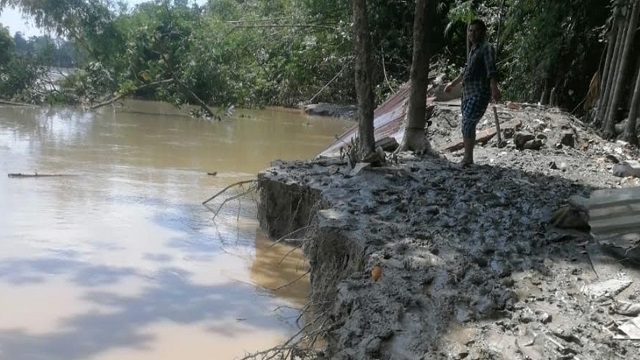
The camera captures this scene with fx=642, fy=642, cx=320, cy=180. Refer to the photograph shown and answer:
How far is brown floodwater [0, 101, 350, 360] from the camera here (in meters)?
4.34

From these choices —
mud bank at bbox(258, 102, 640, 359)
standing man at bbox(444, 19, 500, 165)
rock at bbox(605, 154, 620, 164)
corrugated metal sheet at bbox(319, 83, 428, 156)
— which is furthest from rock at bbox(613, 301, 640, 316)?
corrugated metal sheet at bbox(319, 83, 428, 156)

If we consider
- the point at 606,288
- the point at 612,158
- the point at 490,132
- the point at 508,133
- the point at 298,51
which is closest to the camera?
the point at 606,288

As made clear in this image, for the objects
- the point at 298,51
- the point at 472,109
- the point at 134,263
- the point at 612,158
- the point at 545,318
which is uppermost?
the point at 298,51

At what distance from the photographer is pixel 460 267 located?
350 cm

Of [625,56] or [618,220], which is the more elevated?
[625,56]

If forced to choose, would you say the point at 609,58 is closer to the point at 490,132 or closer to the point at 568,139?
the point at 568,139

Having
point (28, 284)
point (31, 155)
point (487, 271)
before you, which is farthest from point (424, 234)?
point (31, 155)

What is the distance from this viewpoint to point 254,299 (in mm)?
5238

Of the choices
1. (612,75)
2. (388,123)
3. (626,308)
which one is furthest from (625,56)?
(626,308)

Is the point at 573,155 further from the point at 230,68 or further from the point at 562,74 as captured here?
the point at 230,68

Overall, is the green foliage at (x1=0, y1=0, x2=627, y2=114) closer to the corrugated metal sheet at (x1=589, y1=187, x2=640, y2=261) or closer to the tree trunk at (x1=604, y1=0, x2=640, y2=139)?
the tree trunk at (x1=604, y1=0, x2=640, y2=139)

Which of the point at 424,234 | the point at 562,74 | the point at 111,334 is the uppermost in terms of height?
the point at 562,74

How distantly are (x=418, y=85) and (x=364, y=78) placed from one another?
1.00 metres

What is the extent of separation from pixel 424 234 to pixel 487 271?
26.5 inches
